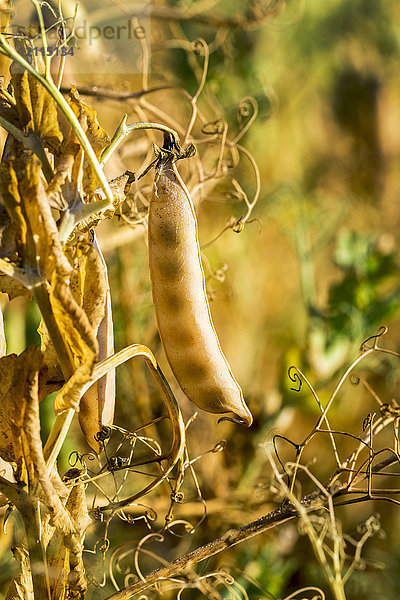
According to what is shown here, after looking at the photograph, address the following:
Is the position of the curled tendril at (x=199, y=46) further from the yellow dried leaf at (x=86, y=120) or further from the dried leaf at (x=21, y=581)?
the dried leaf at (x=21, y=581)

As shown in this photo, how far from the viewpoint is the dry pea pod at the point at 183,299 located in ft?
1.09

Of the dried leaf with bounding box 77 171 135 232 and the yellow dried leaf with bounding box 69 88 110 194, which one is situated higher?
the yellow dried leaf with bounding box 69 88 110 194

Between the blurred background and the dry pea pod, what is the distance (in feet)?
0.25

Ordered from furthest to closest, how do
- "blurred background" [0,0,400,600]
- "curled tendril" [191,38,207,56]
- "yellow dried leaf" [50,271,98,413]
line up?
"blurred background" [0,0,400,600] < "curled tendril" [191,38,207,56] < "yellow dried leaf" [50,271,98,413]

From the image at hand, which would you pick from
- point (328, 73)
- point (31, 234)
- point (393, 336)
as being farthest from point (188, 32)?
point (31, 234)

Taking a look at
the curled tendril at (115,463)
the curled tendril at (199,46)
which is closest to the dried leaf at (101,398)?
the curled tendril at (115,463)

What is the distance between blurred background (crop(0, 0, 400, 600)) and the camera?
0.68 m

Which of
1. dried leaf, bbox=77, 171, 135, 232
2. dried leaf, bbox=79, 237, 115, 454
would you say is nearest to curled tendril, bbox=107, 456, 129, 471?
dried leaf, bbox=79, 237, 115, 454

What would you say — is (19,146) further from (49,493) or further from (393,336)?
(393,336)

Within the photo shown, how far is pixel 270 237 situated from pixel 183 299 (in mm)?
1069

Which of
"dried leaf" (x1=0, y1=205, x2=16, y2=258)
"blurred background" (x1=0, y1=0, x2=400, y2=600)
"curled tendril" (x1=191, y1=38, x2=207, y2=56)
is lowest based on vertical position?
"blurred background" (x1=0, y1=0, x2=400, y2=600)

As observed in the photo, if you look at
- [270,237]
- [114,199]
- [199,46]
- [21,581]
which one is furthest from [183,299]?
[270,237]

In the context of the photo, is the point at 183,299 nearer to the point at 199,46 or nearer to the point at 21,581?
the point at 21,581

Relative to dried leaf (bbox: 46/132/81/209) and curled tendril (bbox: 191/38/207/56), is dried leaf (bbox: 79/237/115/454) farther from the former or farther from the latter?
curled tendril (bbox: 191/38/207/56)
